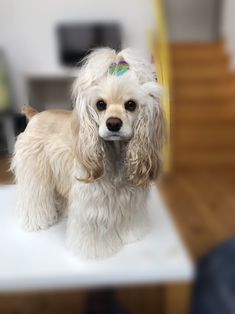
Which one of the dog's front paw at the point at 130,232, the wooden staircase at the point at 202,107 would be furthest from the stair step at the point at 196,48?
the dog's front paw at the point at 130,232

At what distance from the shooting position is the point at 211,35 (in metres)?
0.44

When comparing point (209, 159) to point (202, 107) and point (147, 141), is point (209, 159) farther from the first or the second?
point (147, 141)

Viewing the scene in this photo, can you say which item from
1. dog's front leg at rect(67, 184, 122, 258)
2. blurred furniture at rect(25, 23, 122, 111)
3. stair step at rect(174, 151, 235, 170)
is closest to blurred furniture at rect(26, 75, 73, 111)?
blurred furniture at rect(25, 23, 122, 111)

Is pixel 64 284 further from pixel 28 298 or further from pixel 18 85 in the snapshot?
pixel 18 85

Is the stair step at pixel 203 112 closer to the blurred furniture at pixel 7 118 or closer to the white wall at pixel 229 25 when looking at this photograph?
the white wall at pixel 229 25

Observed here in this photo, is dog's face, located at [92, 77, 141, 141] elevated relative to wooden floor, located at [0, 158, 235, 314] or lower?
elevated

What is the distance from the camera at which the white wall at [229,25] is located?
44 centimetres

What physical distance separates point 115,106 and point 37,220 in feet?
0.59

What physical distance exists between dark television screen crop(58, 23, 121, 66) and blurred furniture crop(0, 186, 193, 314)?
6.0 inches

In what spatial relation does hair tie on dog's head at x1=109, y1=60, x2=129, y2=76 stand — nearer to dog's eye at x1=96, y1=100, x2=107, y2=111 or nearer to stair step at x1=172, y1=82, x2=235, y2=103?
dog's eye at x1=96, y1=100, x2=107, y2=111

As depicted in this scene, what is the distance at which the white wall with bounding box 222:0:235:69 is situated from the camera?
0.44 metres

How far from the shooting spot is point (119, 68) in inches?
13.2

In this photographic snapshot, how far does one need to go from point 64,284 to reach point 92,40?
24 centimetres

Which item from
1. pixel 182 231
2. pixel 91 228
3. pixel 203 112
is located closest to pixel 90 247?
pixel 91 228
